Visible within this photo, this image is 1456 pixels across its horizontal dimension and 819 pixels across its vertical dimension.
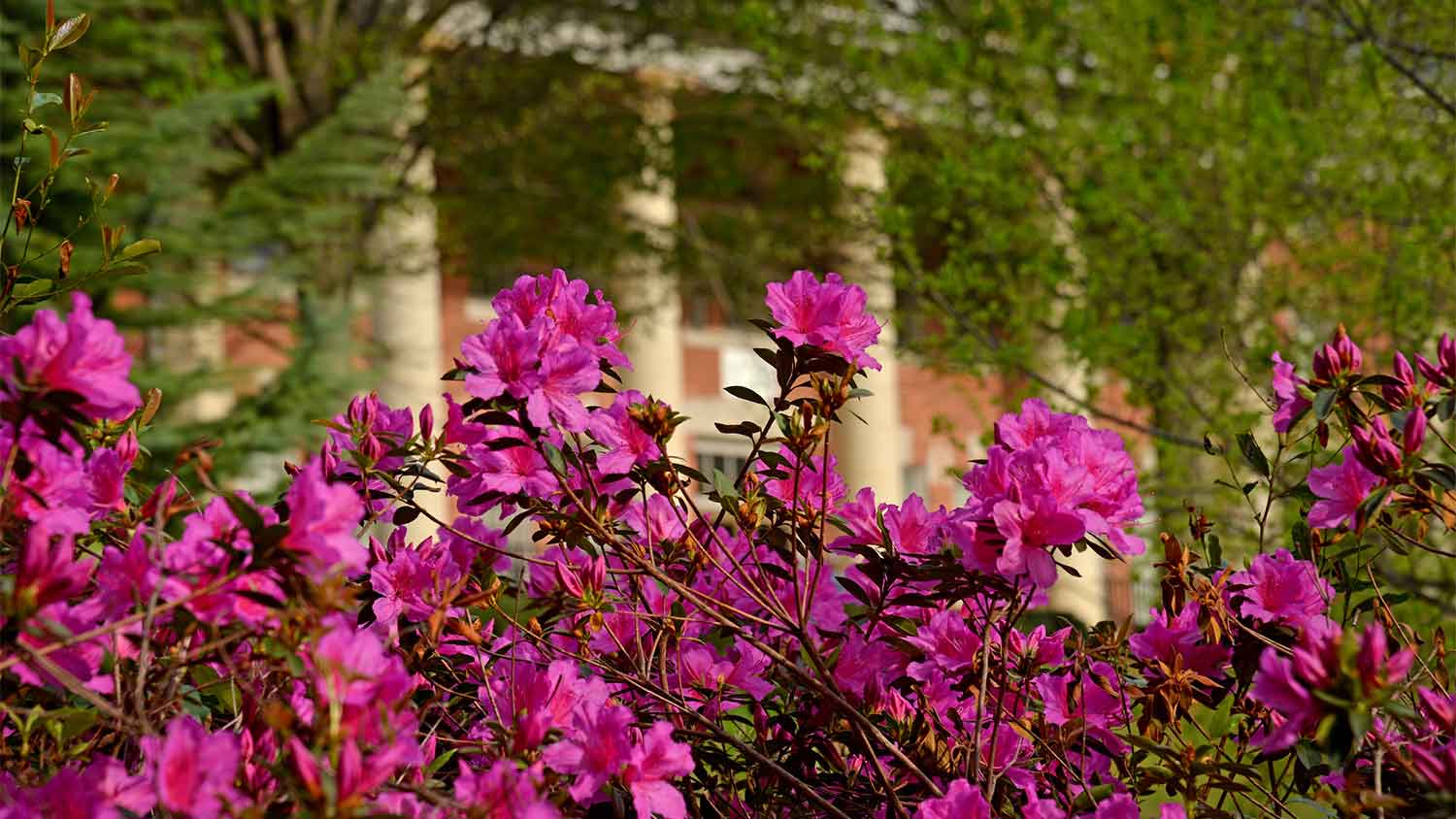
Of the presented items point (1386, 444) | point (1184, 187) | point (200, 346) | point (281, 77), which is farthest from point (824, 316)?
point (200, 346)

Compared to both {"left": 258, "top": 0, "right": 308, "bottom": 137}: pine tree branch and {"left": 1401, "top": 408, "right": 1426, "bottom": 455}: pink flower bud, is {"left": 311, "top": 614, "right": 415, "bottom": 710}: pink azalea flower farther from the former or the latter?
{"left": 258, "top": 0, "right": 308, "bottom": 137}: pine tree branch

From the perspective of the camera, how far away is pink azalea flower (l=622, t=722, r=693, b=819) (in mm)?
1628

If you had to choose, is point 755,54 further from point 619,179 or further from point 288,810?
point 288,810

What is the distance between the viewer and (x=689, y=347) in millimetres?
23578

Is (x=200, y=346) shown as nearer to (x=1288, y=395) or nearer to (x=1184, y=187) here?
(x=1184, y=187)

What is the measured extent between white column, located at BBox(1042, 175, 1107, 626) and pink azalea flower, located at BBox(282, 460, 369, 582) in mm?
991

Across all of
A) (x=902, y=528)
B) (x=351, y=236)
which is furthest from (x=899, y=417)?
(x=902, y=528)

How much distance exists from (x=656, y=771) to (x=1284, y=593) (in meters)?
0.91

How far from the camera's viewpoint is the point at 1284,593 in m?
1.95

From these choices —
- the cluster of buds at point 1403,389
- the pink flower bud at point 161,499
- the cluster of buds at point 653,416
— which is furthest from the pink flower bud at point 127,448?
the cluster of buds at point 1403,389

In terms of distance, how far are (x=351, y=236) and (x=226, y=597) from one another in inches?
445

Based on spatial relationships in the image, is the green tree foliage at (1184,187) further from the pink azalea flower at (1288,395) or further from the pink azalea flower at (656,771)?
the pink azalea flower at (656,771)

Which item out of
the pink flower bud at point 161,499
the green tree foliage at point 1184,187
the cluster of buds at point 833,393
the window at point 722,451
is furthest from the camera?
the window at point 722,451

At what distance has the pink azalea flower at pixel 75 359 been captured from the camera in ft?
4.31
